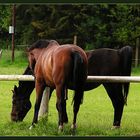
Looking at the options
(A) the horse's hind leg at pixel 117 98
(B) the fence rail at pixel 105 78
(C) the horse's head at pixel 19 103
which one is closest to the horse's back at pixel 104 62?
(A) the horse's hind leg at pixel 117 98

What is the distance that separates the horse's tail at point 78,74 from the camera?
605cm

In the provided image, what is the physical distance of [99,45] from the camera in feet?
89.6

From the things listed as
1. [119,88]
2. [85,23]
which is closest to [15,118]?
[119,88]

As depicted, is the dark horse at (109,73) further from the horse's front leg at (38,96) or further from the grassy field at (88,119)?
the horse's front leg at (38,96)

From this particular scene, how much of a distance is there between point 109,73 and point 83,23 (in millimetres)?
20879

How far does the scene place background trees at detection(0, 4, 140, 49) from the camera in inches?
1039

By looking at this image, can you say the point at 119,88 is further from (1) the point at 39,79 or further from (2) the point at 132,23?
(2) the point at 132,23

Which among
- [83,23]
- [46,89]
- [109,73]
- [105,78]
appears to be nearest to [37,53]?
[46,89]

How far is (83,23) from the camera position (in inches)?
1117

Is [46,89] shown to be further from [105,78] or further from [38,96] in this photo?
[105,78]

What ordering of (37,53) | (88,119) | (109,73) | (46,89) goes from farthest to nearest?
1. (88,119)
2. (109,73)
3. (46,89)
4. (37,53)

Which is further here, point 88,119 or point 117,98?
point 88,119

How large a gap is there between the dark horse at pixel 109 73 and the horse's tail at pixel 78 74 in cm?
124

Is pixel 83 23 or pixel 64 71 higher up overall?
pixel 64 71
